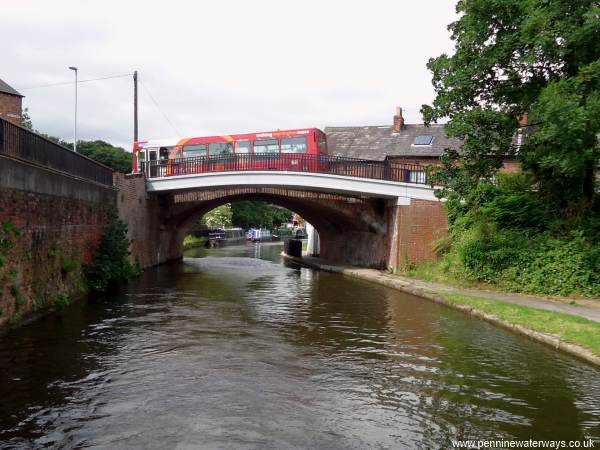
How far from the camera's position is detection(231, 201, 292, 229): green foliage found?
2670 inches

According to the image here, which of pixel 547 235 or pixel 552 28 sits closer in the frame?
pixel 552 28

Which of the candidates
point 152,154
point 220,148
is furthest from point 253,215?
point 220,148

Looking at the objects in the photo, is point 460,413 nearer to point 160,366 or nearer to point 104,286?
point 160,366

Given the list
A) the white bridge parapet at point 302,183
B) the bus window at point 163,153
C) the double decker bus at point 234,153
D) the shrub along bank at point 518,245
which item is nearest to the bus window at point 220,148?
the double decker bus at point 234,153

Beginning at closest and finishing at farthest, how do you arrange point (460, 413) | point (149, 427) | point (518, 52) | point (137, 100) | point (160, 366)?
point (149, 427)
point (460, 413)
point (160, 366)
point (518, 52)
point (137, 100)

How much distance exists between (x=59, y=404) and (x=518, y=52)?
13955 millimetres

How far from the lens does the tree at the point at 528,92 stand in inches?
472

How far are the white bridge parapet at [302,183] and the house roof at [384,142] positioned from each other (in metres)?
7.24

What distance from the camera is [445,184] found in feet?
53.0

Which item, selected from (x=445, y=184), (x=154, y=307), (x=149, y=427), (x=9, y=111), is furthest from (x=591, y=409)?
(x=9, y=111)

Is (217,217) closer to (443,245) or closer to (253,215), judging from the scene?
(253,215)

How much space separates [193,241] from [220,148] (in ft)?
75.0

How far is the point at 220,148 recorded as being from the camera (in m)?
24.2

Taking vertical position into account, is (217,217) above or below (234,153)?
below
